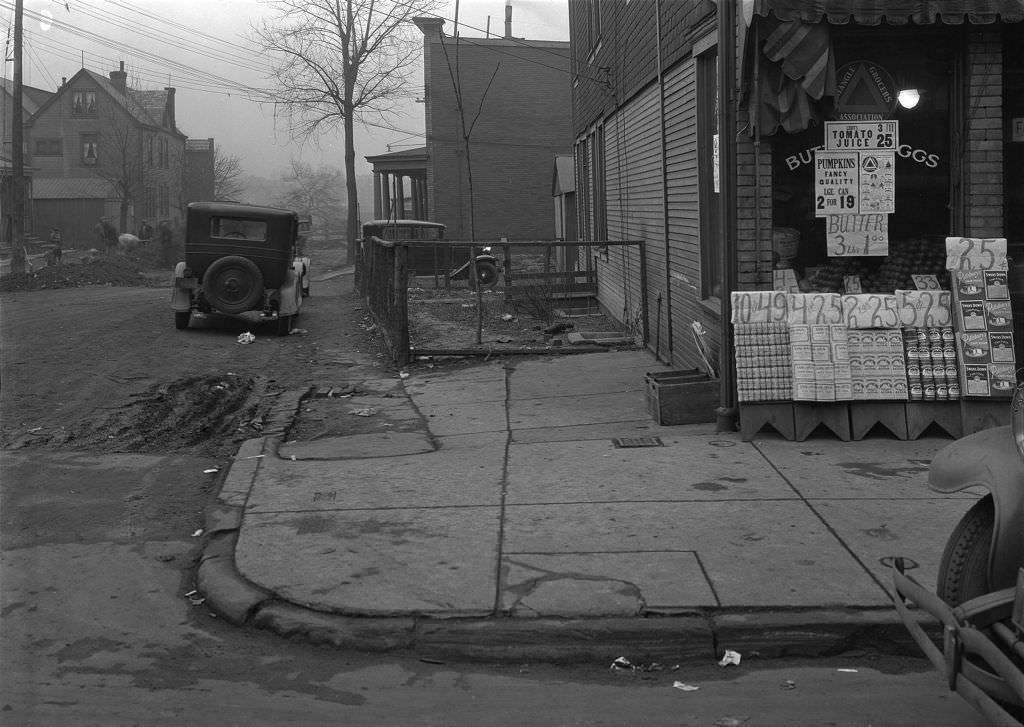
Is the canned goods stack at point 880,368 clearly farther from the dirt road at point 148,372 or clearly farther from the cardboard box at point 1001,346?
the dirt road at point 148,372

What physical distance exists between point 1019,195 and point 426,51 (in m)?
36.7

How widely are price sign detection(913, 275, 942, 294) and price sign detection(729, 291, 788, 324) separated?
1227mm

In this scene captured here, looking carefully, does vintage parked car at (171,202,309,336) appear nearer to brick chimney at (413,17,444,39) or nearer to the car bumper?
the car bumper

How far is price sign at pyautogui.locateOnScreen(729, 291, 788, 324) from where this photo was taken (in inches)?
311

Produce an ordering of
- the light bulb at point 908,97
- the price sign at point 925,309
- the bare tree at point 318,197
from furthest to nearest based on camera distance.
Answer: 1. the bare tree at point 318,197
2. the light bulb at point 908,97
3. the price sign at point 925,309

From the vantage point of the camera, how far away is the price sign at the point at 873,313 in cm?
788

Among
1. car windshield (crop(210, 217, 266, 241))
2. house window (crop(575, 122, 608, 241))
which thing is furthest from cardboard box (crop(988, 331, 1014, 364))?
car windshield (crop(210, 217, 266, 241))

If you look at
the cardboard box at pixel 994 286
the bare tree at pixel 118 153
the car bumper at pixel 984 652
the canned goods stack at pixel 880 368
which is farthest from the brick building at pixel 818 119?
the bare tree at pixel 118 153

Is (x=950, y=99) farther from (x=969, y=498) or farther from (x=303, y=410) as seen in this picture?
(x=303, y=410)

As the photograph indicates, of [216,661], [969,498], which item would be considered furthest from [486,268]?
[216,661]

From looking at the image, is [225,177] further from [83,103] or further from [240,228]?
[240,228]

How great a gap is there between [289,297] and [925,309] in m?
11.5

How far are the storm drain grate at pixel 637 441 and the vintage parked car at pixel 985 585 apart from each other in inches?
159

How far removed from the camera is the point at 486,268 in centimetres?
2677
